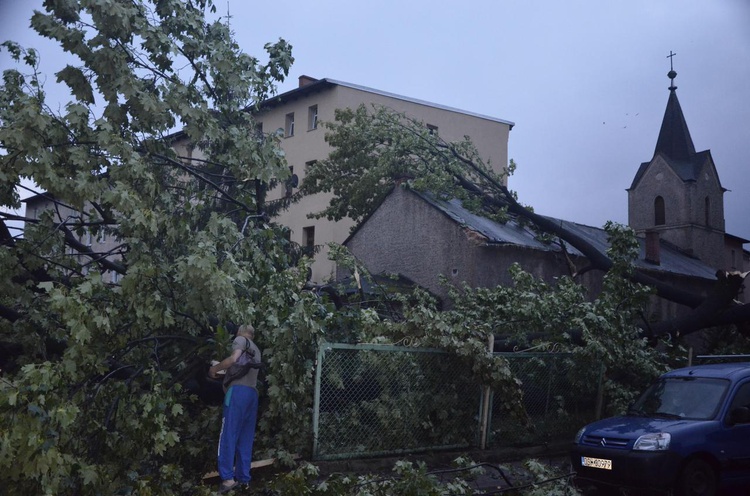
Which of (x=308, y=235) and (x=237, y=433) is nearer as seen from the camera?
(x=237, y=433)

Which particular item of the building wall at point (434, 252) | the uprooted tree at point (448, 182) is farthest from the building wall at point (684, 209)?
the uprooted tree at point (448, 182)

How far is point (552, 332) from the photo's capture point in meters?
12.5

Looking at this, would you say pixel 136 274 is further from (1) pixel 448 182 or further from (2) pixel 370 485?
(1) pixel 448 182

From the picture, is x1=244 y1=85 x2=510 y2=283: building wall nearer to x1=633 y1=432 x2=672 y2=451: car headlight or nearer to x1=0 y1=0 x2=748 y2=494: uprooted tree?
x1=0 y1=0 x2=748 y2=494: uprooted tree

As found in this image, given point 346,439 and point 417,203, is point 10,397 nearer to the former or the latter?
point 346,439

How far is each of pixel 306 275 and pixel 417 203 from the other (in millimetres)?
12994

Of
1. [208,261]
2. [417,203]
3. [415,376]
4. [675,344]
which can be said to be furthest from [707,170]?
[208,261]

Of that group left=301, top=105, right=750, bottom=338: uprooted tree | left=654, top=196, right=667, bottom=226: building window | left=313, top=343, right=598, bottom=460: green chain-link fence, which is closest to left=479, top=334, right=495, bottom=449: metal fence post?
left=313, top=343, right=598, bottom=460: green chain-link fence

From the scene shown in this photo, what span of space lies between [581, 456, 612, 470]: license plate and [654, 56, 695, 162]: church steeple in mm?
33111

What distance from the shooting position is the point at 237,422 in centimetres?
779

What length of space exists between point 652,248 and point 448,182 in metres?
12.6

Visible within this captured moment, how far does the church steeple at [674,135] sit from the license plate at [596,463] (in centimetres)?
3311

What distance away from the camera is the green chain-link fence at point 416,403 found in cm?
911

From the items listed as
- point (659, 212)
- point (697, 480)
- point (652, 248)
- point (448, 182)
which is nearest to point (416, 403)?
point (697, 480)
